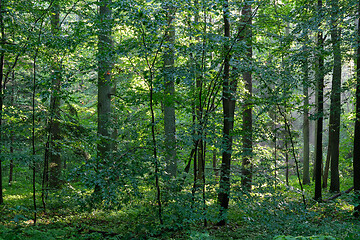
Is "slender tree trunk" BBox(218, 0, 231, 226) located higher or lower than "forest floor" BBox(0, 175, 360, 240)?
higher

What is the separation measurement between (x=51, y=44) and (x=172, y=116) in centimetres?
465

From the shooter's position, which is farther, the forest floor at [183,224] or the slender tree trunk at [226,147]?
the slender tree trunk at [226,147]

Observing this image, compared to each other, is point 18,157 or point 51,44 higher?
point 51,44

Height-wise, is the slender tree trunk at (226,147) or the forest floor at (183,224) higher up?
the slender tree trunk at (226,147)

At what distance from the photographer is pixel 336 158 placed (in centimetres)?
1177

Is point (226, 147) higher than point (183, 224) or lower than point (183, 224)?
higher

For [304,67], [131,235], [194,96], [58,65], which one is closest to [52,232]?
[131,235]

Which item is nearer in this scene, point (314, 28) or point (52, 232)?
point (52, 232)

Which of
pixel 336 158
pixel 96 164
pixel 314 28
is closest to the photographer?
pixel 96 164

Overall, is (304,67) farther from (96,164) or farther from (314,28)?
(96,164)

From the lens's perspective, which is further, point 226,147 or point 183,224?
point 183,224

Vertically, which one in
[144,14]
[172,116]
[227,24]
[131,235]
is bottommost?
[131,235]

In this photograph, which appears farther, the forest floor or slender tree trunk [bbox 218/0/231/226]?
slender tree trunk [bbox 218/0/231/226]

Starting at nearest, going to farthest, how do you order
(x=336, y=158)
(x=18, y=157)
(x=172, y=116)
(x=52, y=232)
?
(x=52, y=232) → (x=18, y=157) → (x=172, y=116) → (x=336, y=158)
